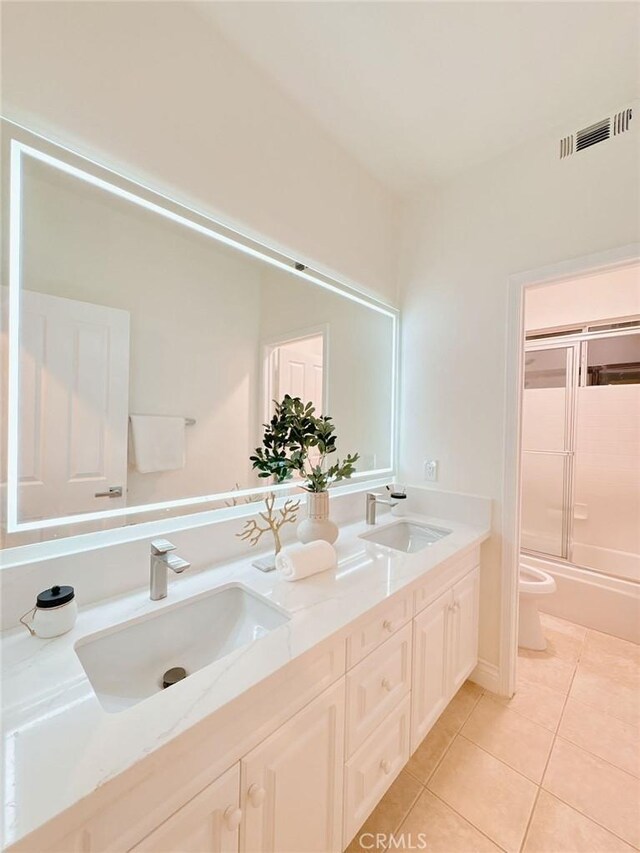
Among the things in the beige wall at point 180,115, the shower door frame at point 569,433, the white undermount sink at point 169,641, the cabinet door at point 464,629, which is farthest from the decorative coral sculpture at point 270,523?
the shower door frame at point 569,433

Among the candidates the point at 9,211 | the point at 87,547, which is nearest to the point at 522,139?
the point at 9,211

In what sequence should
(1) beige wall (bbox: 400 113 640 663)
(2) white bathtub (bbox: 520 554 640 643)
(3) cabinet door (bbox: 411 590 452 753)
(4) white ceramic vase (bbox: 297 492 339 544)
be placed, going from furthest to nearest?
(2) white bathtub (bbox: 520 554 640 643) < (1) beige wall (bbox: 400 113 640 663) < (4) white ceramic vase (bbox: 297 492 339 544) < (3) cabinet door (bbox: 411 590 452 753)

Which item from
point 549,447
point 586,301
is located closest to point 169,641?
point 549,447

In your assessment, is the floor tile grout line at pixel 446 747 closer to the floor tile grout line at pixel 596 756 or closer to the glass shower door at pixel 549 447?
the floor tile grout line at pixel 596 756

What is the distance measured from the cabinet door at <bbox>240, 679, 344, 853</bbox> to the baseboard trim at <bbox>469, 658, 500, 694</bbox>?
1.14 m

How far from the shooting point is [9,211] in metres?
0.88

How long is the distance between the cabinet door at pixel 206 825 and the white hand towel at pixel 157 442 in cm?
85

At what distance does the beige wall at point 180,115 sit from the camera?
886 mm

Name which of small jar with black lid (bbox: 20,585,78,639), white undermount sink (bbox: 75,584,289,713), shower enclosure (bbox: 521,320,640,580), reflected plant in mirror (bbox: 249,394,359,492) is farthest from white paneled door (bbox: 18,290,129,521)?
shower enclosure (bbox: 521,320,640,580)

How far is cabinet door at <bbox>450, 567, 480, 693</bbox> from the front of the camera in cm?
149

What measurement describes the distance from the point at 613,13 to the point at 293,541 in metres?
2.19

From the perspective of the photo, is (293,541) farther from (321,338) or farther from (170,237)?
(170,237)

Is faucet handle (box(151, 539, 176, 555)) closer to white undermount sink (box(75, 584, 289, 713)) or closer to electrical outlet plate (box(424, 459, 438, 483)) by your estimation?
white undermount sink (box(75, 584, 289, 713))

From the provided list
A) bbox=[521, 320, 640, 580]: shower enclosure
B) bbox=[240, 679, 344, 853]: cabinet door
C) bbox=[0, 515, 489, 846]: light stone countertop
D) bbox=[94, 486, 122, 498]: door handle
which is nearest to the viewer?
bbox=[0, 515, 489, 846]: light stone countertop
